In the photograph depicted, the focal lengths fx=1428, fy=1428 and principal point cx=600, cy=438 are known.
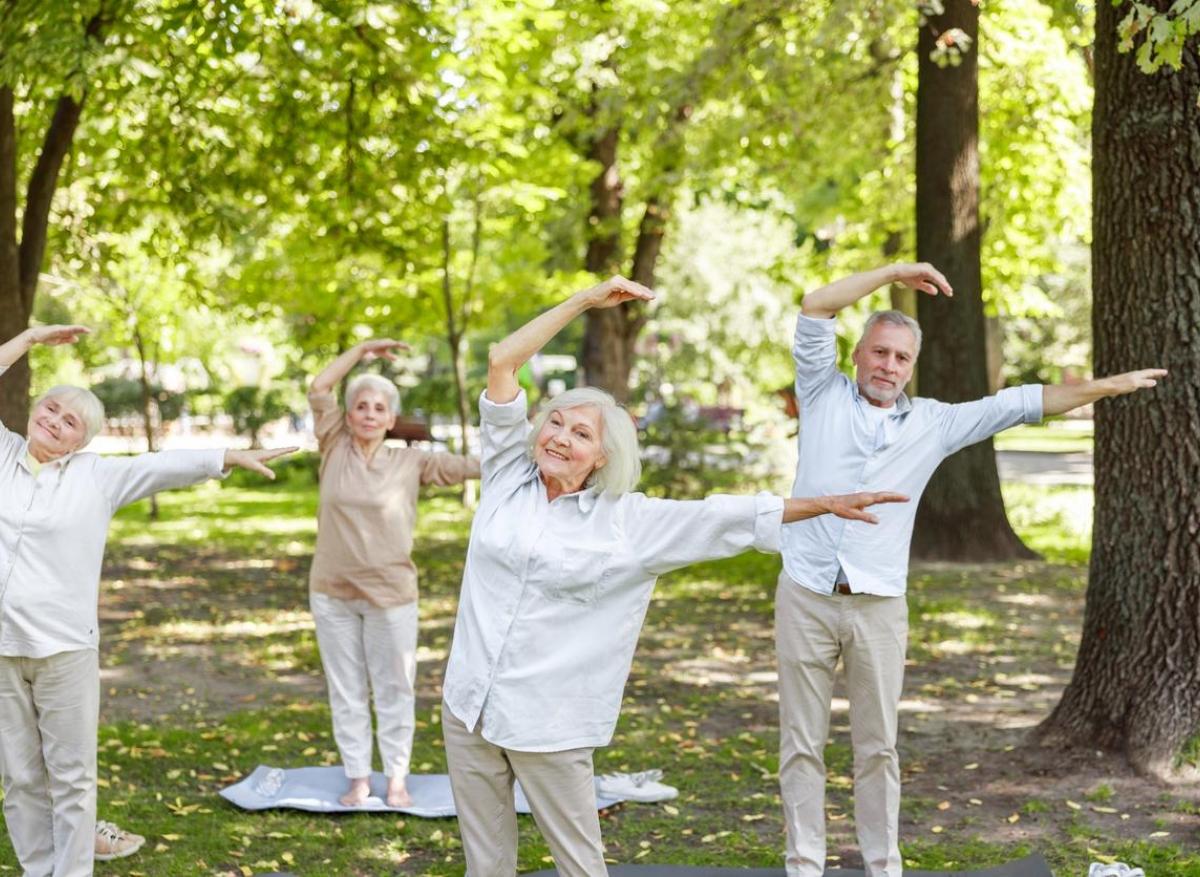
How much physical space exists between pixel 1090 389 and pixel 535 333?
72.6 inches

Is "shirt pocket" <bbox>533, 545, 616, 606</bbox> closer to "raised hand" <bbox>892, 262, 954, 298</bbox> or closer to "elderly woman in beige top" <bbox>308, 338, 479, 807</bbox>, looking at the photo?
"raised hand" <bbox>892, 262, 954, 298</bbox>

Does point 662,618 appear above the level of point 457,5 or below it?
below

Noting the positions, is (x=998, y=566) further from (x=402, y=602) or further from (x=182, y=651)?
(x=402, y=602)

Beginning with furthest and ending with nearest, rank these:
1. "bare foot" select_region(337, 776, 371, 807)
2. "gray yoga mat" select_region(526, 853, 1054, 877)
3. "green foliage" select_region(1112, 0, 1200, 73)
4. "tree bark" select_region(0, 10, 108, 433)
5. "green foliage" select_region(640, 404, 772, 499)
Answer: "green foliage" select_region(640, 404, 772, 499) → "tree bark" select_region(0, 10, 108, 433) → "bare foot" select_region(337, 776, 371, 807) → "gray yoga mat" select_region(526, 853, 1054, 877) → "green foliage" select_region(1112, 0, 1200, 73)

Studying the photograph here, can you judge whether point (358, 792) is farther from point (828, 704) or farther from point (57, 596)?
point (828, 704)

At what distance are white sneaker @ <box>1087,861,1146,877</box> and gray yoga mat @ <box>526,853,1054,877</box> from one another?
0.66 ft

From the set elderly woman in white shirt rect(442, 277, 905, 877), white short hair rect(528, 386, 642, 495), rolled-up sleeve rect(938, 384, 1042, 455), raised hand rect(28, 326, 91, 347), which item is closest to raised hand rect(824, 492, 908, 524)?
elderly woman in white shirt rect(442, 277, 905, 877)

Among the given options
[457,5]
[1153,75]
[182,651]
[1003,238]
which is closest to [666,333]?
[1003,238]

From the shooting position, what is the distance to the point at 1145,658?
257 inches

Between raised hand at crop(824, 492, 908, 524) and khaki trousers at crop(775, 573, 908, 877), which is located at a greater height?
raised hand at crop(824, 492, 908, 524)

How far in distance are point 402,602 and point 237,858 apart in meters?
1.25

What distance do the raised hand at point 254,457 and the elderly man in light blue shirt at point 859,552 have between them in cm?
176

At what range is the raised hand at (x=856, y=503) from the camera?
361 centimetres

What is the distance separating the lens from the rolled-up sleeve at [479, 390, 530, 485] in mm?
4059
